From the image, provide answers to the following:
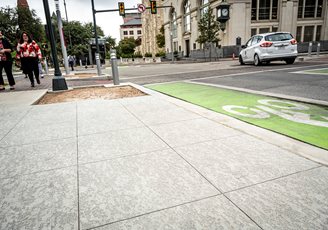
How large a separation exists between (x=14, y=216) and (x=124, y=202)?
0.78 m

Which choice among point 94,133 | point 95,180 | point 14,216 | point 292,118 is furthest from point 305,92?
point 14,216

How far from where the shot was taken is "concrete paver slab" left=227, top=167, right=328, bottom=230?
5.02 feet

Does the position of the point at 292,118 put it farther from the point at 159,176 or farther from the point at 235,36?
the point at 235,36

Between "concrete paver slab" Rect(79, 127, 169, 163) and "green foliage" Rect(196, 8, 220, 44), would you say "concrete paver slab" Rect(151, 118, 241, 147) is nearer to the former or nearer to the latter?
"concrete paver slab" Rect(79, 127, 169, 163)

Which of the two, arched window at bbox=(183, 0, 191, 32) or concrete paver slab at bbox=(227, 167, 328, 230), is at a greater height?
arched window at bbox=(183, 0, 191, 32)

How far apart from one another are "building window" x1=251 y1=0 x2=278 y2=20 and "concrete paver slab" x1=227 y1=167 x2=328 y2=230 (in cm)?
3671

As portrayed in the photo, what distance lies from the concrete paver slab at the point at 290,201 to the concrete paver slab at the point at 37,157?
182cm

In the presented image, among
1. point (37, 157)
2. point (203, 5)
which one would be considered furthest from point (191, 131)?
point (203, 5)

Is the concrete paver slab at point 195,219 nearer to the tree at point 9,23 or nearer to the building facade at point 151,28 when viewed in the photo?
the tree at point 9,23

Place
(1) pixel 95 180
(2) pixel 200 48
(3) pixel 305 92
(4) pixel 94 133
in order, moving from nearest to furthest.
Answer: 1. (1) pixel 95 180
2. (4) pixel 94 133
3. (3) pixel 305 92
4. (2) pixel 200 48

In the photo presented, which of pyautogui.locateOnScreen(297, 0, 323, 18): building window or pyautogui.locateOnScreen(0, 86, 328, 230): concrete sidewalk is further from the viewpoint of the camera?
pyautogui.locateOnScreen(297, 0, 323, 18): building window

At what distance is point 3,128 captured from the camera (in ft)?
13.4

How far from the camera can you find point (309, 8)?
3469 centimetres

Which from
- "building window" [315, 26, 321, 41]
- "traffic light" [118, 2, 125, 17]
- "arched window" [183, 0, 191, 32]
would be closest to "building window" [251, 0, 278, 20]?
"building window" [315, 26, 321, 41]
